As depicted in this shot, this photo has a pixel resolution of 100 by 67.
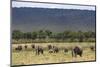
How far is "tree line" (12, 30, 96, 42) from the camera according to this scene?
8.79 ft

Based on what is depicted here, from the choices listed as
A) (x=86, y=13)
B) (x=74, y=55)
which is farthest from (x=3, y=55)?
(x=86, y=13)

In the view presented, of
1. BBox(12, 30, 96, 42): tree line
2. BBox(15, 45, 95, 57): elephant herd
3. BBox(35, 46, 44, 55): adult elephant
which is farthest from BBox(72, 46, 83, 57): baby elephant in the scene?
BBox(35, 46, 44, 55): adult elephant

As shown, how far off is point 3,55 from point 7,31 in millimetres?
279

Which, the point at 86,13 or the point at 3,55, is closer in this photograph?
the point at 3,55

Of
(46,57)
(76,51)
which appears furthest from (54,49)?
(76,51)

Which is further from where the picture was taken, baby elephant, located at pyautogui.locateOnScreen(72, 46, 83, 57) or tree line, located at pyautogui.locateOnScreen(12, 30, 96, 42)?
baby elephant, located at pyautogui.locateOnScreen(72, 46, 83, 57)

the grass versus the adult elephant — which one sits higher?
the adult elephant

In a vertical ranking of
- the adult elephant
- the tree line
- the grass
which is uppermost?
the tree line

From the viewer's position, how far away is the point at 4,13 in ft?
8.55

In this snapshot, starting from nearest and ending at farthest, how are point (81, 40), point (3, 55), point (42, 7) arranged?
point (3, 55) < point (42, 7) < point (81, 40)

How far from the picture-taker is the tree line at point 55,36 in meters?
2.68

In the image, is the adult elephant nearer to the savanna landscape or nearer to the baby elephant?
the savanna landscape

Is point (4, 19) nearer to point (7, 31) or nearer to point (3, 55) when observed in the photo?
point (7, 31)

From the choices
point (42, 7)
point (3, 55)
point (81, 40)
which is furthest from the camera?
point (81, 40)
